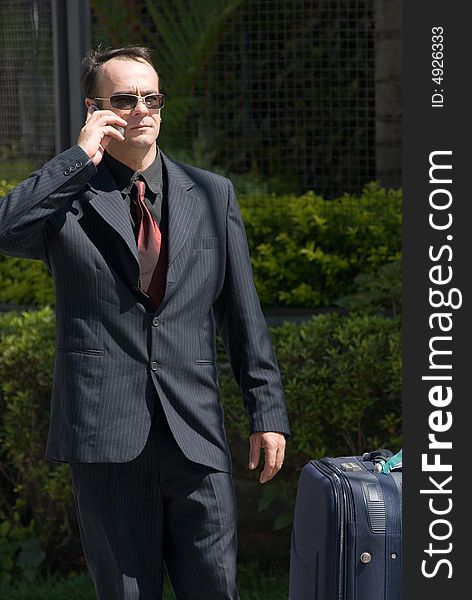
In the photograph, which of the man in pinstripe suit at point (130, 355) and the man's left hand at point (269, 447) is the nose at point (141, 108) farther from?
the man's left hand at point (269, 447)

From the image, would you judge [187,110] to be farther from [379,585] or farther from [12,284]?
[379,585]

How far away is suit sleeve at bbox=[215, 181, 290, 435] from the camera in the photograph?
11.8 feet

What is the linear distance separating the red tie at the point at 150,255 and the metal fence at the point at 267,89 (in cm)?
287

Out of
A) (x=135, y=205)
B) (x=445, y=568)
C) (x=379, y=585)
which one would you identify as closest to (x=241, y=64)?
(x=135, y=205)

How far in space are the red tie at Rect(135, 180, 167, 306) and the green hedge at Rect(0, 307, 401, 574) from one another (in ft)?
5.54

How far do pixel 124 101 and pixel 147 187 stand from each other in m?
0.26

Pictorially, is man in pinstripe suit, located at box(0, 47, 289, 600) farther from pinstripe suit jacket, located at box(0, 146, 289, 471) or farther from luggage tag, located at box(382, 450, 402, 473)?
luggage tag, located at box(382, 450, 402, 473)

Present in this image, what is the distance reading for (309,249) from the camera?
237 inches

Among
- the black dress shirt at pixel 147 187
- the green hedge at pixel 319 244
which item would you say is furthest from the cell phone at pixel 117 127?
the green hedge at pixel 319 244

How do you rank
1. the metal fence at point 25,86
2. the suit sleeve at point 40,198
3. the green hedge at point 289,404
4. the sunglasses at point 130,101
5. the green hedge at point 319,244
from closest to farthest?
the suit sleeve at point 40,198
the sunglasses at point 130,101
the green hedge at point 289,404
the green hedge at point 319,244
the metal fence at point 25,86

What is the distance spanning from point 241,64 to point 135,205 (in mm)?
3131

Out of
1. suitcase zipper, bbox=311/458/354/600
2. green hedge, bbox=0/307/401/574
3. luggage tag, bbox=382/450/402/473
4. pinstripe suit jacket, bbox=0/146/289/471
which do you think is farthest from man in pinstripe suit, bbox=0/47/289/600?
green hedge, bbox=0/307/401/574

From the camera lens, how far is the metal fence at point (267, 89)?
6348 mm

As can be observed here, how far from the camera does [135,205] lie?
3549 millimetres
